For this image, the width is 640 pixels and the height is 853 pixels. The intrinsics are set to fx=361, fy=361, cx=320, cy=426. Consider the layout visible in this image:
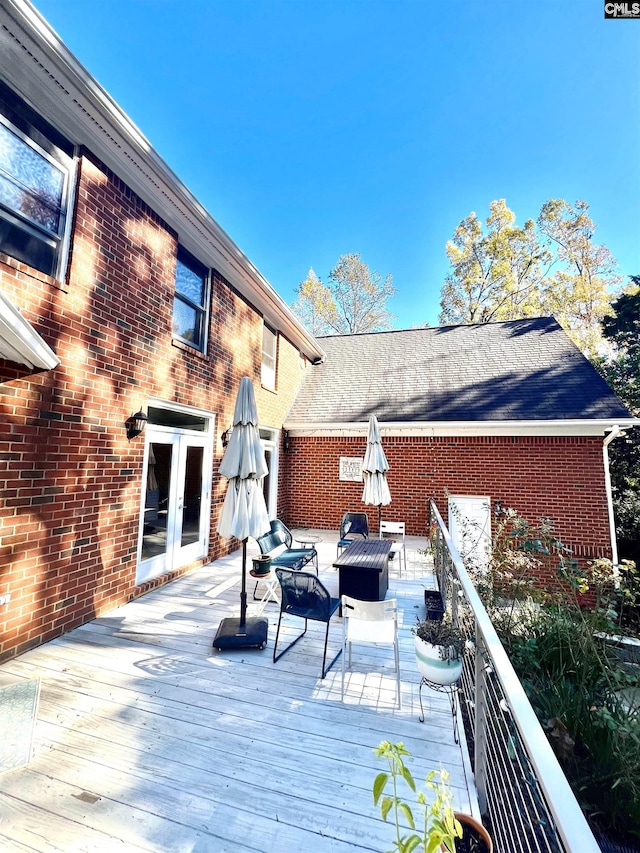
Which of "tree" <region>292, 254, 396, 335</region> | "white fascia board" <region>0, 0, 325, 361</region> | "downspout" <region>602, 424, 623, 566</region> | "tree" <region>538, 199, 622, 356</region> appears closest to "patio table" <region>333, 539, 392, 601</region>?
"white fascia board" <region>0, 0, 325, 361</region>

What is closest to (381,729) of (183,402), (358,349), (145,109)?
(183,402)

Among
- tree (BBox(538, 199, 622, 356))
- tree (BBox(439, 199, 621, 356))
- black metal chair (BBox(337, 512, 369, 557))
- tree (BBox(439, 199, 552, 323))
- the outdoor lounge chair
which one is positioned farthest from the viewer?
tree (BBox(439, 199, 552, 323))

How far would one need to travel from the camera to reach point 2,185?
3635mm

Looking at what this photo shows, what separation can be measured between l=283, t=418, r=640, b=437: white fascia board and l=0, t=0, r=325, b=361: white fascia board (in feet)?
15.6

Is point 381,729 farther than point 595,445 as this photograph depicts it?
No

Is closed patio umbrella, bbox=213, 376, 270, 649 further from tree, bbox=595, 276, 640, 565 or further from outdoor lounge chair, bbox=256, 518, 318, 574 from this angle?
tree, bbox=595, 276, 640, 565

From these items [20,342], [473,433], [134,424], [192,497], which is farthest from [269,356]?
[20,342]

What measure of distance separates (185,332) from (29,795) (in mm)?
5838

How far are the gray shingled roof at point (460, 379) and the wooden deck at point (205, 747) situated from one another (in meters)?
6.29

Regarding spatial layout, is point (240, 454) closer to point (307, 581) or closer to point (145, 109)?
point (307, 581)

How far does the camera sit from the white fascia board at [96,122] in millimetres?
3348

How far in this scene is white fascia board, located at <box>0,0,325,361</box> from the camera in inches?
132

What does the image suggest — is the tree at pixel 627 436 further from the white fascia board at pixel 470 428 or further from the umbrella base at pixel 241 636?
Result: the umbrella base at pixel 241 636

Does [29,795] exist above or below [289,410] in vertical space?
below
